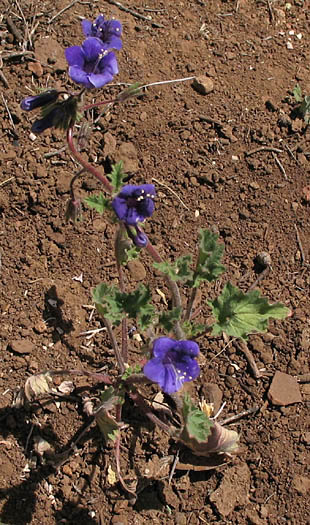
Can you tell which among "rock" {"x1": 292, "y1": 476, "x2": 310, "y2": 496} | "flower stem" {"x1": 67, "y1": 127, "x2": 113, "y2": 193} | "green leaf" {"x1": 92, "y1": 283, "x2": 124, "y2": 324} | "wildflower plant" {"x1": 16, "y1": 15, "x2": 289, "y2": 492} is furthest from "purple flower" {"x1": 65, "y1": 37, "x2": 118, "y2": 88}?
"rock" {"x1": 292, "y1": 476, "x2": 310, "y2": 496}

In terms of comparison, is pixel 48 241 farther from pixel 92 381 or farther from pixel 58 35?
pixel 58 35

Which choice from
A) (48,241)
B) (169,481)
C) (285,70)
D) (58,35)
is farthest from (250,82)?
(169,481)

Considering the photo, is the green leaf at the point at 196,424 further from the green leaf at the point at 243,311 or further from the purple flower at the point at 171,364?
the green leaf at the point at 243,311

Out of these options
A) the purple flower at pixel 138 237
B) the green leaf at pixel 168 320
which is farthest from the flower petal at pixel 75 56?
the green leaf at pixel 168 320

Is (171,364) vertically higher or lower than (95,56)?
lower

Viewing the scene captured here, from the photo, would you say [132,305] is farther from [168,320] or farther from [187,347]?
[187,347]

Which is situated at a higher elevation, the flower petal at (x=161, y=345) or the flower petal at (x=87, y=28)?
the flower petal at (x=87, y=28)

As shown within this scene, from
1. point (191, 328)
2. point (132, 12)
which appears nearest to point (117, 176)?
point (191, 328)
